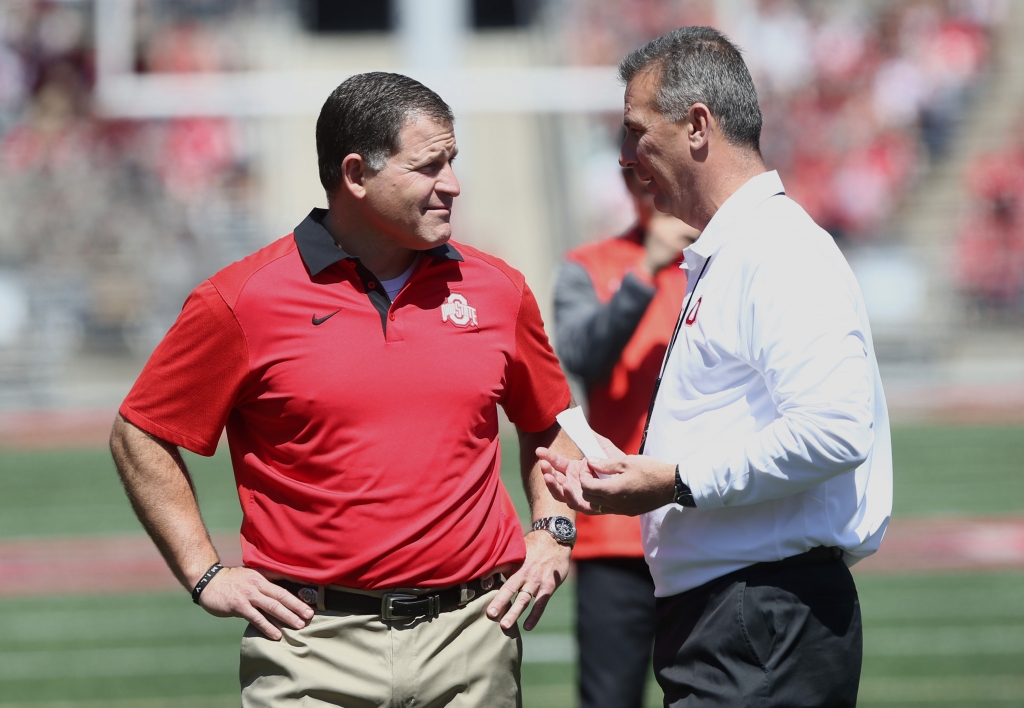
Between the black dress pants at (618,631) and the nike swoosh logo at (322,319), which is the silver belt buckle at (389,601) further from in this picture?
the black dress pants at (618,631)

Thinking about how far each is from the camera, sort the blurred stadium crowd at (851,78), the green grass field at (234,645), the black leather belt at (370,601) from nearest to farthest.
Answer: the black leather belt at (370,601) → the green grass field at (234,645) → the blurred stadium crowd at (851,78)

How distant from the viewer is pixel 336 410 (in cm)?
276

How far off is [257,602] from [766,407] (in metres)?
1.12

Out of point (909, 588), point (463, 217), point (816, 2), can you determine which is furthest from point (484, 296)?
point (816, 2)

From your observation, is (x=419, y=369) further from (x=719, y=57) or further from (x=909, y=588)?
(x=909, y=588)

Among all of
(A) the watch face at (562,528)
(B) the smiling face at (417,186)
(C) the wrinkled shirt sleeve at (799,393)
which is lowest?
(A) the watch face at (562,528)

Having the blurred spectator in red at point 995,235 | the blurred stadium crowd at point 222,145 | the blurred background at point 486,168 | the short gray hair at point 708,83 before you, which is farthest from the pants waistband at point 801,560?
the blurred spectator in red at point 995,235

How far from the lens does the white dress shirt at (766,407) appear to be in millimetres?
2492

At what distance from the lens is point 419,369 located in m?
2.81

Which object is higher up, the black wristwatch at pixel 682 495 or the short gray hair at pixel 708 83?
the short gray hair at pixel 708 83

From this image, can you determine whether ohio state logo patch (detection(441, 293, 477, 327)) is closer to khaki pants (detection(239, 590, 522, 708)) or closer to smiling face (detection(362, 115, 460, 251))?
smiling face (detection(362, 115, 460, 251))

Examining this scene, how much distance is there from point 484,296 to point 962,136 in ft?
63.8

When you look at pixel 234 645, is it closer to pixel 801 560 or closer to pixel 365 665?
pixel 365 665

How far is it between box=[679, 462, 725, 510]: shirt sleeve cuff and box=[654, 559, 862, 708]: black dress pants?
23 cm
